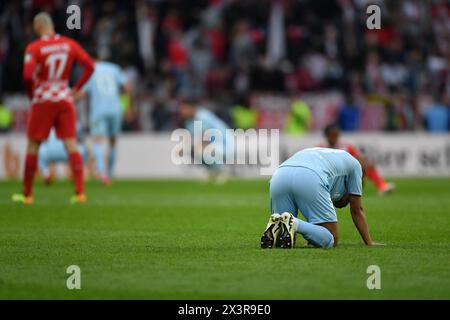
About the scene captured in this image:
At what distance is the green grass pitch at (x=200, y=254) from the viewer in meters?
7.09

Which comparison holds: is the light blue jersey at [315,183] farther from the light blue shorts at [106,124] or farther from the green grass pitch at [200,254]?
the light blue shorts at [106,124]

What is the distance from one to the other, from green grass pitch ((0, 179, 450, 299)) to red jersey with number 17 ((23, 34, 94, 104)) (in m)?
1.60

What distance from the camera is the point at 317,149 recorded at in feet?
Answer: 30.6

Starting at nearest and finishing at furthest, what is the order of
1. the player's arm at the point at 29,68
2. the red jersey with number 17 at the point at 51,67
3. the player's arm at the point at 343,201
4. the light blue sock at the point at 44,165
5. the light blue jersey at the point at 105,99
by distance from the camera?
the player's arm at the point at 343,201 → the player's arm at the point at 29,68 → the red jersey with number 17 at the point at 51,67 → the light blue sock at the point at 44,165 → the light blue jersey at the point at 105,99

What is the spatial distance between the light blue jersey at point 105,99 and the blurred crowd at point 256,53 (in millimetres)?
3871

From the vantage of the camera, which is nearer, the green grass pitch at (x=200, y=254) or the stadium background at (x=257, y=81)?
the green grass pitch at (x=200, y=254)

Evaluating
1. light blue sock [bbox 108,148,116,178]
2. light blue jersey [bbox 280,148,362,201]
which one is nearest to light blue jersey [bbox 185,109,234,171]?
light blue sock [bbox 108,148,116,178]

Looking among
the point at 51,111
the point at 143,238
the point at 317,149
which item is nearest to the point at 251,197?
the point at 51,111

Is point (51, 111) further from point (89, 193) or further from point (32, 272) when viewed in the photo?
point (32, 272)

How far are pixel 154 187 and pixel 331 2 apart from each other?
10099 millimetres

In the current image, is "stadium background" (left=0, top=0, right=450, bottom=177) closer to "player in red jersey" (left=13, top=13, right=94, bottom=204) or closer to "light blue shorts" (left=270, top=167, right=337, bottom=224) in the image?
"player in red jersey" (left=13, top=13, right=94, bottom=204)

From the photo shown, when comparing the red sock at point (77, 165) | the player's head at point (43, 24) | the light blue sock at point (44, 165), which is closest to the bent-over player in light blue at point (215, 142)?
the light blue sock at point (44, 165)

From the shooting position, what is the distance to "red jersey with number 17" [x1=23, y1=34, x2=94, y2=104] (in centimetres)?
1438

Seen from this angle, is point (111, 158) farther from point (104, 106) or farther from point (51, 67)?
point (51, 67)
